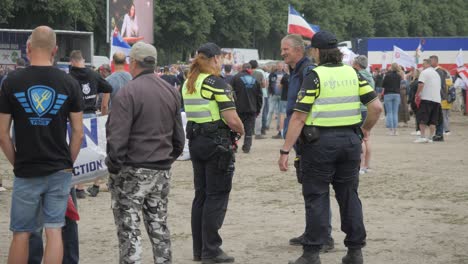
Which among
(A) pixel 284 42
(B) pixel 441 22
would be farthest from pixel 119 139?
(B) pixel 441 22

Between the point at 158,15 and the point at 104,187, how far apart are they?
130ft

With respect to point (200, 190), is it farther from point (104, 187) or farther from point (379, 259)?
point (104, 187)

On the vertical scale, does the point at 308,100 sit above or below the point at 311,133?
above

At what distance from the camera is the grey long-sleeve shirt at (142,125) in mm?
6242

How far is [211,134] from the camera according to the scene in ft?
24.8

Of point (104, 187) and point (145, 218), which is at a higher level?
point (145, 218)

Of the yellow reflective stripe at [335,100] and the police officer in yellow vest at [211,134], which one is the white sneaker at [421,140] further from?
the yellow reflective stripe at [335,100]

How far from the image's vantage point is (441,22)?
94.7 meters

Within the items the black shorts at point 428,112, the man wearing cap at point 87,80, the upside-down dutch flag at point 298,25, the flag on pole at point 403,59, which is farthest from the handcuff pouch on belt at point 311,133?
the flag on pole at point 403,59

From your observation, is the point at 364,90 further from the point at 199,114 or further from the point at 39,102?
the point at 39,102

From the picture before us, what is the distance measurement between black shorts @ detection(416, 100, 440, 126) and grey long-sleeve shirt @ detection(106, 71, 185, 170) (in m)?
14.0

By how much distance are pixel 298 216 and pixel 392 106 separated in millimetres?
12820

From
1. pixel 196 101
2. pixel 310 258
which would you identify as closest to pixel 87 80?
pixel 196 101

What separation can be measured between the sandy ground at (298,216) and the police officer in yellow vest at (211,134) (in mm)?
427
